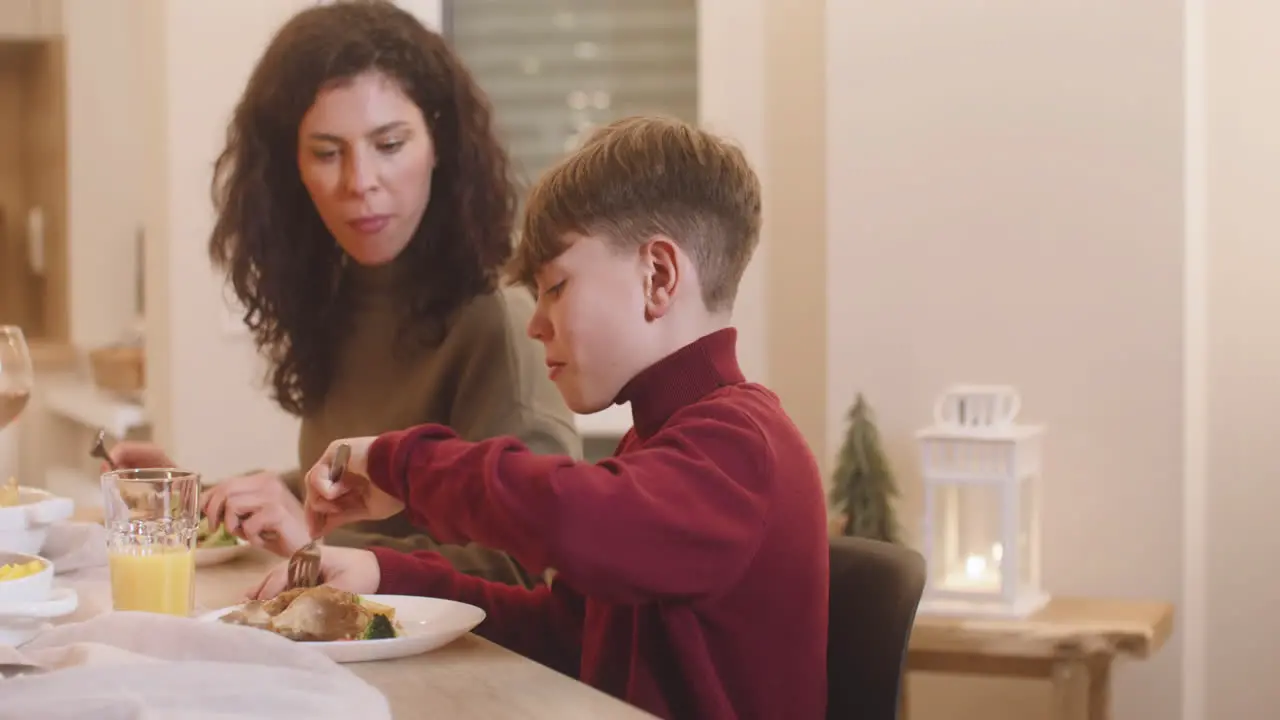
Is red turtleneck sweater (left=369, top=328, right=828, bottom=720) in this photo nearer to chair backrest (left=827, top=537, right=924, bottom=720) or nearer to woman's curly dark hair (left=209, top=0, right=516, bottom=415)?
chair backrest (left=827, top=537, right=924, bottom=720)

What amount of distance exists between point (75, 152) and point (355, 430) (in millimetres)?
3701

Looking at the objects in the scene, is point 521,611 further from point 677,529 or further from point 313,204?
point 313,204

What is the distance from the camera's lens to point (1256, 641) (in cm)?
276

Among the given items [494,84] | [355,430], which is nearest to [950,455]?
[355,430]

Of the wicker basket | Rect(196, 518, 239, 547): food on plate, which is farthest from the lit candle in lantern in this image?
the wicker basket

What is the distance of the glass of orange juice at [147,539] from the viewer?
47.5 inches

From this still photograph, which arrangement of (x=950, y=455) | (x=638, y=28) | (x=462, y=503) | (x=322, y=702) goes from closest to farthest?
1. (x=322, y=702)
2. (x=462, y=503)
3. (x=950, y=455)
4. (x=638, y=28)

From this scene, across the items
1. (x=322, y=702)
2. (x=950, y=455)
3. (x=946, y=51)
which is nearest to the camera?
(x=322, y=702)

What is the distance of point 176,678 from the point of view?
916 mm

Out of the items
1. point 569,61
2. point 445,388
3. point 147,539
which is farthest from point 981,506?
point 147,539

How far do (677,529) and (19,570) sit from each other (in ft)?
1.77

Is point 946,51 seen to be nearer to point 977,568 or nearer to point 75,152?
point 977,568

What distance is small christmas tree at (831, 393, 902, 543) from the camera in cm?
271

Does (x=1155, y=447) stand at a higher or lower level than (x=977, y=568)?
higher
